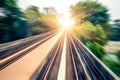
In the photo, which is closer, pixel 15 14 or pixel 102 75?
pixel 102 75

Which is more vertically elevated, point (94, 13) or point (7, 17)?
point (7, 17)

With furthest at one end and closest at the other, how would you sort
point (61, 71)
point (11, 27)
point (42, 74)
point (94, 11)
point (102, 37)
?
point (94, 11) < point (102, 37) < point (11, 27) < point (61, 71) < point (42, 74)

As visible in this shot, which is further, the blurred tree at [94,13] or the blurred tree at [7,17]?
the blurred tree at [94,13]

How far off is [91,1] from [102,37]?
20.4 meters

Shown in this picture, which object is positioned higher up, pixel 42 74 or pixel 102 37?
pixel 42 74

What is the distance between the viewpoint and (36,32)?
3825 cm

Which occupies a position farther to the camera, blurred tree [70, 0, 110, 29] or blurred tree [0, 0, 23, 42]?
blurred tree [70, 0, 110, 29]

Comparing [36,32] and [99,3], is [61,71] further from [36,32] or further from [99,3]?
[99,3]

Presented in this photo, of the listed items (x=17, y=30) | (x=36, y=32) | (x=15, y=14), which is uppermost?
(x=15, y=14)

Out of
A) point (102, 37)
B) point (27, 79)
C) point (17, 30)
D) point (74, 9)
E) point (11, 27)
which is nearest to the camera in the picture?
point (27, 79)

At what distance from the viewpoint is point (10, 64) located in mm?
11336

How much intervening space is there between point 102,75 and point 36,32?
29334 millimetres

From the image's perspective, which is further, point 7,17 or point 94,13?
point 94,13

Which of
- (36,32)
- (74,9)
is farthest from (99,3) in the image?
(36,32)
